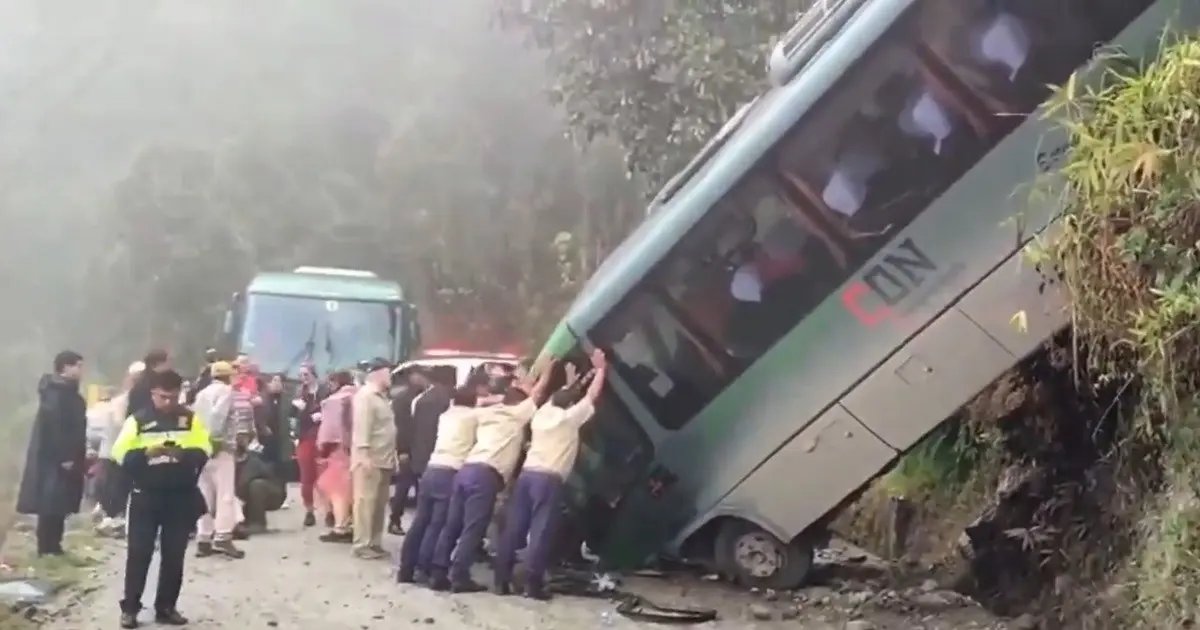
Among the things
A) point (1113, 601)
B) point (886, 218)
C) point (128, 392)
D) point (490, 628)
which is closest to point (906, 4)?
point (886, 218)

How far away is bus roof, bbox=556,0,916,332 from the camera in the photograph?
5.33 metres

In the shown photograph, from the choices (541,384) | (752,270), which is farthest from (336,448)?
(752,270)

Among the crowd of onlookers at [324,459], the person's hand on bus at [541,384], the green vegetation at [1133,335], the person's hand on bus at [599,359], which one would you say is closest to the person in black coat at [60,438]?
the crowd of onlookers at [324,459]

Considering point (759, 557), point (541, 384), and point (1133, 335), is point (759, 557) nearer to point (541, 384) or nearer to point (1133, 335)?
point (541, 384)

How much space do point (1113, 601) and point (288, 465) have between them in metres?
3.84

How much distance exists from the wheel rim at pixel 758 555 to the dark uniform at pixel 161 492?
2.34m

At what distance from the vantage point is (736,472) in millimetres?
5672

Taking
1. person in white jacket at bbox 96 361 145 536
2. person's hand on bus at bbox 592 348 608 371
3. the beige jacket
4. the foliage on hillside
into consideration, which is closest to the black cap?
the beige jacket

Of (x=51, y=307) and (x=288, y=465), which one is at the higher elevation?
(x=51, y=307)

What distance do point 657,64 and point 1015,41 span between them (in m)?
3.43

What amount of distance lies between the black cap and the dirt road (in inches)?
35.0

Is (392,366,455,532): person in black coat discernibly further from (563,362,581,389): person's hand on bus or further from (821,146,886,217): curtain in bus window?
(821,146,886,217): curtain in bus window

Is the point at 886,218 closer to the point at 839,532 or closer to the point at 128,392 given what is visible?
the point at 839,532

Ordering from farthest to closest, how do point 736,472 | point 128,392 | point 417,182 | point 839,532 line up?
point 417,182 < point 839,532 < point 736,472 < point 128,392
